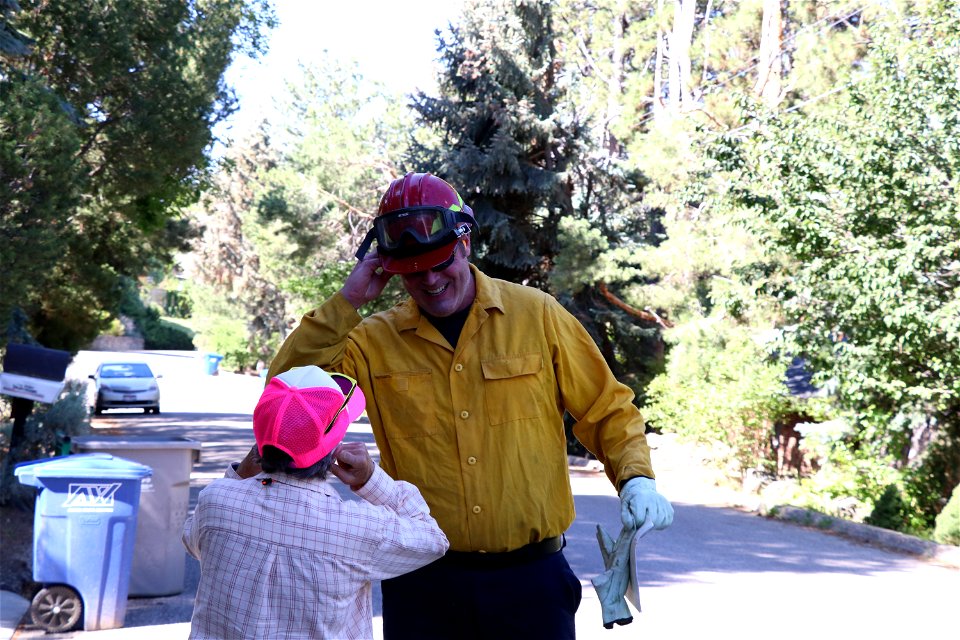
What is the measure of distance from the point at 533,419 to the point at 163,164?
18109 millimetres

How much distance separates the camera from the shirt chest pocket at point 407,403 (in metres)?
3.49

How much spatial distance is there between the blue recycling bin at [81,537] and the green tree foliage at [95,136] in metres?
4.95

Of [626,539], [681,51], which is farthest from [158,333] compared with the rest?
[626,539]

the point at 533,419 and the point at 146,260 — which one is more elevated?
the point at 146,260

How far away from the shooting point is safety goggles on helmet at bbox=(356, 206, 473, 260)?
349 cm

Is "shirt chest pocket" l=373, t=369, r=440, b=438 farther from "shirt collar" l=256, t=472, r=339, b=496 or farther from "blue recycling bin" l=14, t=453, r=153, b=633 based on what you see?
"blue recycling bin" l=14, t=453, r=153, b=633

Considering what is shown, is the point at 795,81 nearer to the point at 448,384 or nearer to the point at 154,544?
the point at 154,544

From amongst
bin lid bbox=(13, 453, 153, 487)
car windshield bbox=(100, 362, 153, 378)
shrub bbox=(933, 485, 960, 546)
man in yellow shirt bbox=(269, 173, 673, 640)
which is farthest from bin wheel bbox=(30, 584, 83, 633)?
car windshield bbox=(100, 362, 153, 378)

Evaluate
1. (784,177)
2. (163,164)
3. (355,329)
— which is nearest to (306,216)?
(163,164)

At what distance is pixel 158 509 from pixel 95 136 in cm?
1314

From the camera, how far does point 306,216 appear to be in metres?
35.9

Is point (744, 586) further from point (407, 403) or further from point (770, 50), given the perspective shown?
point (770, 50)

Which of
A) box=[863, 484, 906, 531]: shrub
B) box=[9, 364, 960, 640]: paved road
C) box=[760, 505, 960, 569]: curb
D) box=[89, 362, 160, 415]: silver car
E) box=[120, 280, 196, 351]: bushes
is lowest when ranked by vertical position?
box=[9, 364, 960, 640]: paved road

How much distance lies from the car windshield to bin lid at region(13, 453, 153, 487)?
2626cm
